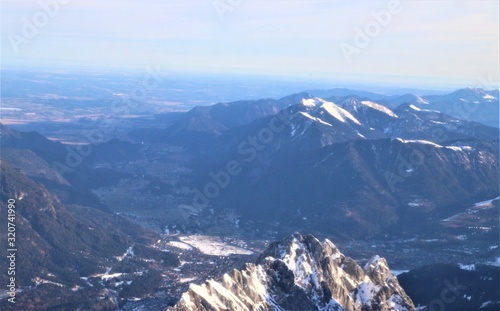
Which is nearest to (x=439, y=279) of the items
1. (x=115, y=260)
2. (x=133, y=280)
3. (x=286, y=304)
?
(x=286, y=304)

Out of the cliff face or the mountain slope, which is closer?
the cliff face

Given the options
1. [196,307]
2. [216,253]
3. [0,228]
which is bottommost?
[216,253]

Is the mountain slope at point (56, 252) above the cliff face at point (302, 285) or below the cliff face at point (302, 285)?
below

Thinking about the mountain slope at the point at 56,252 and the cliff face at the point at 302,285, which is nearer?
the cliff face at the point at 302,285

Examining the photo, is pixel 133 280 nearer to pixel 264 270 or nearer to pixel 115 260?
pixel 115 260

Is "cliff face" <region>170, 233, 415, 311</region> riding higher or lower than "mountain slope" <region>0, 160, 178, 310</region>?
higher

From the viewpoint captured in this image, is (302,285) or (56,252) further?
(56,252)

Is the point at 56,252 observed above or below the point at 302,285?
below

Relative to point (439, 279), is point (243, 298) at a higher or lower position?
higher
